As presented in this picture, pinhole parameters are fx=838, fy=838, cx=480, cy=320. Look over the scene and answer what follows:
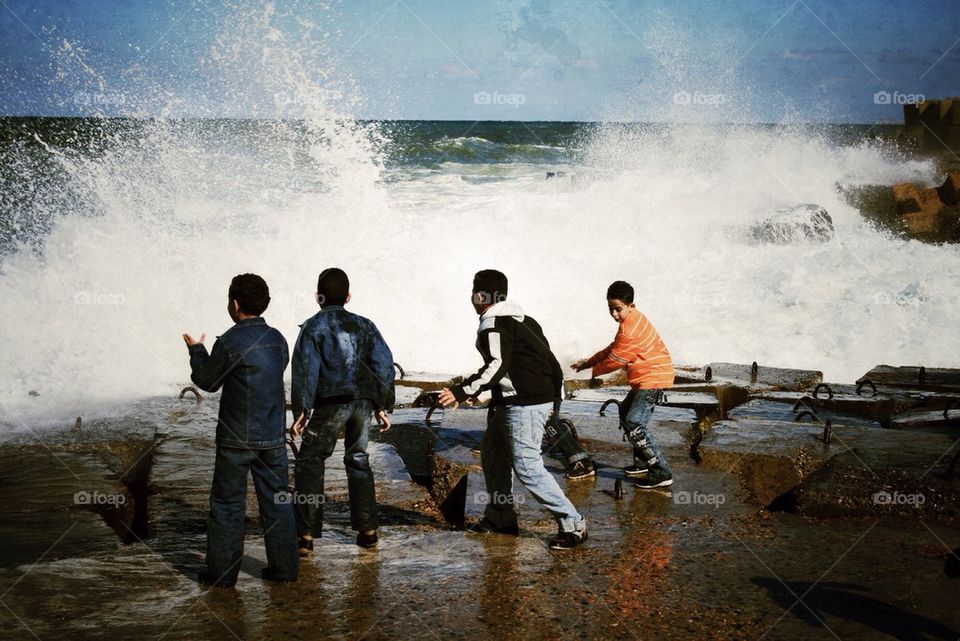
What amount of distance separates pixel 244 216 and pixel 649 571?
50.7 ft

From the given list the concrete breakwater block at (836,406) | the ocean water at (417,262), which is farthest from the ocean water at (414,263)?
the concrete breakwater block at (836,406)

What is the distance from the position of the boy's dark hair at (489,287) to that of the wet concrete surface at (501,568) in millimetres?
1279

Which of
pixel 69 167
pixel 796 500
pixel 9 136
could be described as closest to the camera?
pixel 796 500

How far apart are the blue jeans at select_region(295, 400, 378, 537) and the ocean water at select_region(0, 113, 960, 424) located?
4.91 m

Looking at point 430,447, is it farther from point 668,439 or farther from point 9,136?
point 9,136

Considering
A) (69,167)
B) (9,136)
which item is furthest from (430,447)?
(9,136)

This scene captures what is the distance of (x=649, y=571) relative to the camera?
401cm

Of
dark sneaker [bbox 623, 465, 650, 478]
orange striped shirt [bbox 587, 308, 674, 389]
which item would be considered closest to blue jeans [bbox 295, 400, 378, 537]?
orange striped shirt [bbox 587, 308, 674, 389]

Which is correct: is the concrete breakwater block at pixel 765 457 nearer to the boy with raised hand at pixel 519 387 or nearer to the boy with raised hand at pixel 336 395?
the boy with raised hand at pixel 519 387

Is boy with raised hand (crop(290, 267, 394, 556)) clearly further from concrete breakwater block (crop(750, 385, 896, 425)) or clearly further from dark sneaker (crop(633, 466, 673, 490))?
concrete breakwater block (crop(750, 385, 896, 425))

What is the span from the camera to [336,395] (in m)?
4.23

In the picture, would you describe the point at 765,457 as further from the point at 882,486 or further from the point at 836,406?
the point at 836,406

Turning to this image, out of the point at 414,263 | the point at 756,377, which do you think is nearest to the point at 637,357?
the point at 756,377

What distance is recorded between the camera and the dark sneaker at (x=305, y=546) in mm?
4145
